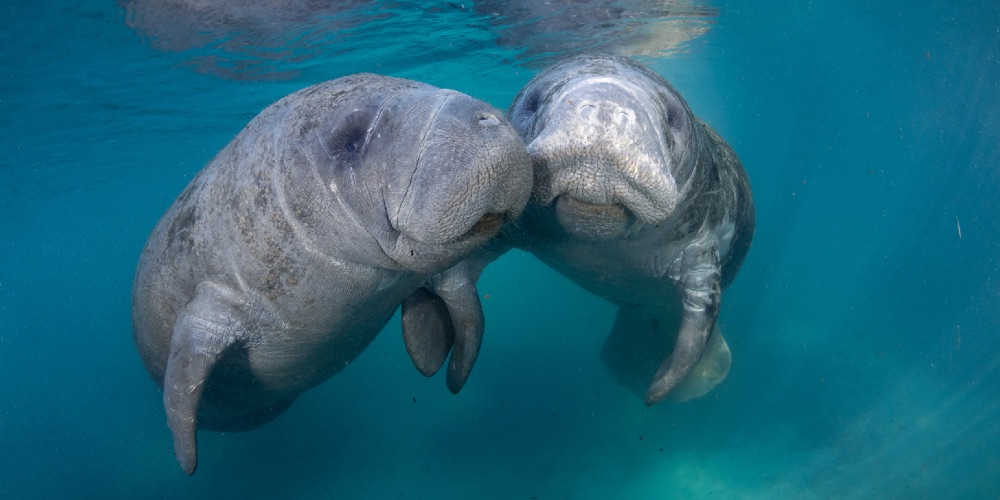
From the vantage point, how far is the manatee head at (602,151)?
8.46 feet

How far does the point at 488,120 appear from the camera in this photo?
2332mm

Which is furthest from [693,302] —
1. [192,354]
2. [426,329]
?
[192,354]

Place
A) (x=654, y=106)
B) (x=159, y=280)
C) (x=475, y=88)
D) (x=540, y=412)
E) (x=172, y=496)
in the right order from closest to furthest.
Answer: (x=654, y=106) < (x=159, y=280) < (x=172, y=496) < (x=540, y=412) < (x=475, y=88)

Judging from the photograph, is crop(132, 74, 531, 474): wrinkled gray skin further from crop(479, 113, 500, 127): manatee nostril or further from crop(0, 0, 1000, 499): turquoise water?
crop(0, 0, 1000, 499): turquoise water

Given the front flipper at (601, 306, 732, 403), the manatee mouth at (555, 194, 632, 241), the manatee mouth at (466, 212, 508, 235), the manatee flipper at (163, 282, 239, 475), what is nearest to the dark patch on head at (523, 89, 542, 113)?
the manatee mouth at (555, 194, 632, 241)

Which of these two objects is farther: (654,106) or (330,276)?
(330,276)

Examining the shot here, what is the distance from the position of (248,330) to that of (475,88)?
17.5 metres

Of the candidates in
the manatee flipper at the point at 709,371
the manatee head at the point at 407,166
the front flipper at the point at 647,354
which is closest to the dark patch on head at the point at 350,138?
the manatee head at the point at 407,166

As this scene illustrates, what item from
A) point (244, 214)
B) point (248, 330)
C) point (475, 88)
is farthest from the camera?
point (475, 88)

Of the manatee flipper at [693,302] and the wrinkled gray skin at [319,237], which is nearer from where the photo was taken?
the wrinkled gray skin at [319,237]

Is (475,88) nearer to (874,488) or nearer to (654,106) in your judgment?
(874,488)

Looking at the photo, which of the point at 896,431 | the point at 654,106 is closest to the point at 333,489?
the point at 654,106

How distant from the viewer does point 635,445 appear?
9.38 metres

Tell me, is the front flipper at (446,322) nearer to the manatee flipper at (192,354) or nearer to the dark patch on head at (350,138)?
the manatee flipper at (192,354)
